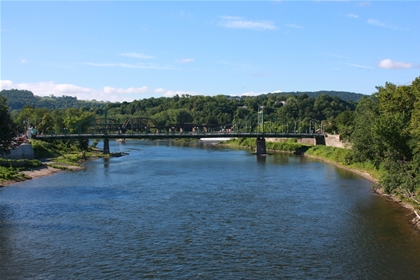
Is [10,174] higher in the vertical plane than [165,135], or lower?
lower

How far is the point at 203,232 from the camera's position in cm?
2831

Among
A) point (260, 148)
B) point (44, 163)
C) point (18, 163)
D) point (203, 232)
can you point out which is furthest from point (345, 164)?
point (18, 163)

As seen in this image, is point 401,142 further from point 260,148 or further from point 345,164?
point 260,148

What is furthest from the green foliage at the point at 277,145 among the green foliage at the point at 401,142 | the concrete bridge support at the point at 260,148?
the green foliage at the point at 401,142

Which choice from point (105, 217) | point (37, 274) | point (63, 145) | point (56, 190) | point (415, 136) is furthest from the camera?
point (63, 145)

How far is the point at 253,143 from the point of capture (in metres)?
117

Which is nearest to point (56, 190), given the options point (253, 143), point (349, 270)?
point (349, 270)

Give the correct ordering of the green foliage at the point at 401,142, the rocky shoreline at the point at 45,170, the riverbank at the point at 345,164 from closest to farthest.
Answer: the riverbank at the point at 345,164, the green foliage at the point at 401,142, the rocky shoreline at the point at 45,170

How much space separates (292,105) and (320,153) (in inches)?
3755

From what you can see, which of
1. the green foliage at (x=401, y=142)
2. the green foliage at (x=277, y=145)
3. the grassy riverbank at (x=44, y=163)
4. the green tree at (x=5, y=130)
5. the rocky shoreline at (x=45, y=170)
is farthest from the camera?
the green foliage at (x=277, y=145)

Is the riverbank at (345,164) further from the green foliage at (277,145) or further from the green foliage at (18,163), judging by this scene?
the green foliage at (18,163)

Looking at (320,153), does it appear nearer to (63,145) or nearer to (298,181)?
(298,181)

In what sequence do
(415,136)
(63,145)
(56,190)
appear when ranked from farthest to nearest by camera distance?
1. (63,145)
2. (56,190)
3. (415,136)

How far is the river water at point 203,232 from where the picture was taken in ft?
73.4
